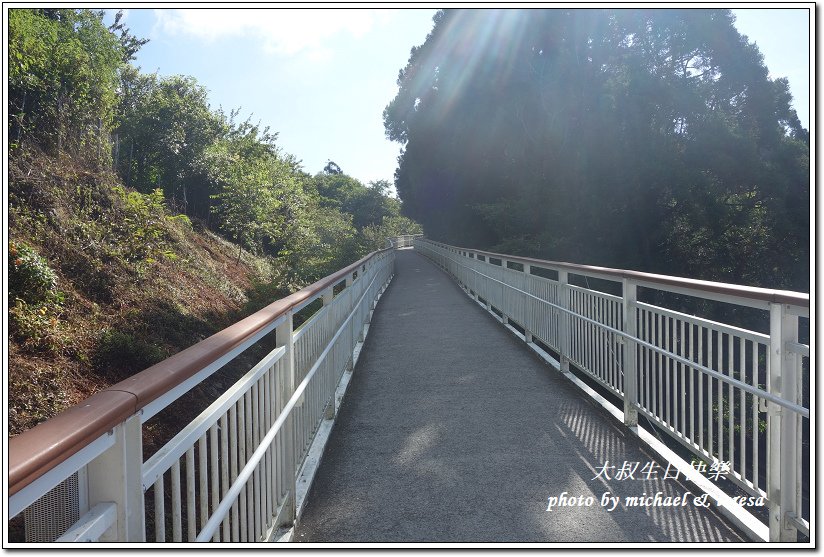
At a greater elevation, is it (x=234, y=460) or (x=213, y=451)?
(x=213, y=451)

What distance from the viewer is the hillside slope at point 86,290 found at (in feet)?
19.6

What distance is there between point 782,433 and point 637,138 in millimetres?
21069

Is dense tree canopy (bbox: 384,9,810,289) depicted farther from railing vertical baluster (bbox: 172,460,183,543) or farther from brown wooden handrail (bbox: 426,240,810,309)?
railing vertical baluster (bbox: 172,460,183,543)

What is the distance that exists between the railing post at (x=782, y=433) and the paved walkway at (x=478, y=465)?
0.87 feet

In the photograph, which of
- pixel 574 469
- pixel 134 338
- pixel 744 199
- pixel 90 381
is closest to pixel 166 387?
pixel 574 469

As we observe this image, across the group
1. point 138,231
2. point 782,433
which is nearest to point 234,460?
point 782,433

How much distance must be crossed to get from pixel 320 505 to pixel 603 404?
104 inches

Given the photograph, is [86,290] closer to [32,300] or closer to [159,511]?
[32,300]

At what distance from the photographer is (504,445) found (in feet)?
13.3

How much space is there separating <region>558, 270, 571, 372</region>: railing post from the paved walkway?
0.63ft

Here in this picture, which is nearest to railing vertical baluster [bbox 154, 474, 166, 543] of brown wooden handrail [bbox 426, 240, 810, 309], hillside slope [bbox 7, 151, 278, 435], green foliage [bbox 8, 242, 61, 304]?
brown wooden handrail [bbox 426, 240, 810, 309]

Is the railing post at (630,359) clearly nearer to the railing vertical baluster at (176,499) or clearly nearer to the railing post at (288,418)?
the railing post at (288,418)

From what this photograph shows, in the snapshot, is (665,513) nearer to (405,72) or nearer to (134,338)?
(134,338)

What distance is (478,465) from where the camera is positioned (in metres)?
3.70
